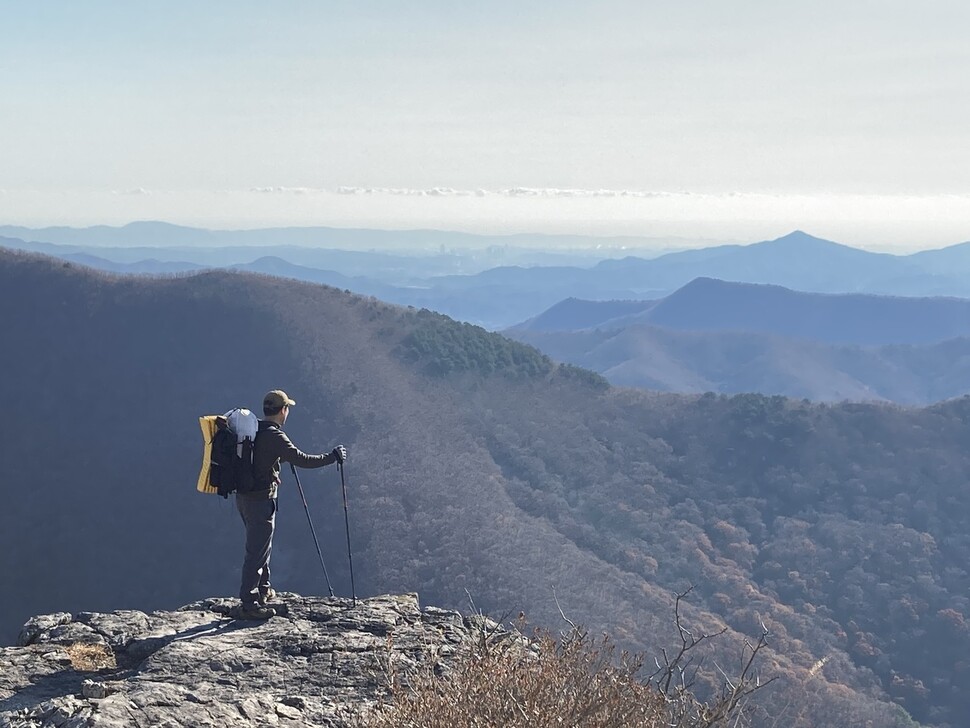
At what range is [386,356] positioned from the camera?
9200 centimetres

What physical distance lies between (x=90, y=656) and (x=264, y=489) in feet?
8.31

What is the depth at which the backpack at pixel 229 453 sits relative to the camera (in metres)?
10.0

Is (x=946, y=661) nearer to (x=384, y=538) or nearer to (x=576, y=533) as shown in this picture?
(x=576, y=533)

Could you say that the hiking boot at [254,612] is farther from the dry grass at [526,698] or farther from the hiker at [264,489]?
the dry grass at [526,698]

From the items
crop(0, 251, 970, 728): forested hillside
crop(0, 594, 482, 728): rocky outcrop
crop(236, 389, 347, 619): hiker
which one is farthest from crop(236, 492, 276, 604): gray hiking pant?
crop(0, 251, 970, 728): forested hillside

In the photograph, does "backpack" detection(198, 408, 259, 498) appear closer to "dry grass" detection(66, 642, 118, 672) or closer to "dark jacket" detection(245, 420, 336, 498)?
"dark jacket" detection(245, 420, 336, 498)

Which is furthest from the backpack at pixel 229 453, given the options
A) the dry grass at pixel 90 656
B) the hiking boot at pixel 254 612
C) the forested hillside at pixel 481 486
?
the forested hillside at pixel 481 486

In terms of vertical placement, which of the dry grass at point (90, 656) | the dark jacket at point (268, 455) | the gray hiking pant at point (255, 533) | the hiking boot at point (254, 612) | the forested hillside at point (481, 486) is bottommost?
the forested hillside at point (481, 486)

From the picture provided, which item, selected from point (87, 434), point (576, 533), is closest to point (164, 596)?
point (87, 434)

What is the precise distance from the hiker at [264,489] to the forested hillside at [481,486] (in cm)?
4333

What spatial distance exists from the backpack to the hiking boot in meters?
1.45

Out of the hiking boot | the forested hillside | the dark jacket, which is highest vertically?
the dark jacket

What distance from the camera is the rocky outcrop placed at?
7535mm

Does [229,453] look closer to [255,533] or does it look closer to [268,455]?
[268,455]
